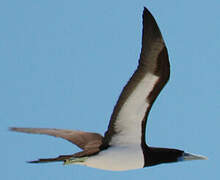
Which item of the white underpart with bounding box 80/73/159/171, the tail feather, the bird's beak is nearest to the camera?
the tail feather

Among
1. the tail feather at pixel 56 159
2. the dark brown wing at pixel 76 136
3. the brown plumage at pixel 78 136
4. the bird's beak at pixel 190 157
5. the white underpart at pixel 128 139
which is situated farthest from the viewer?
the bird's beak at pixel 190 157

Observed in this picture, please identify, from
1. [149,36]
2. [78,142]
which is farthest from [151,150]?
[149,36]

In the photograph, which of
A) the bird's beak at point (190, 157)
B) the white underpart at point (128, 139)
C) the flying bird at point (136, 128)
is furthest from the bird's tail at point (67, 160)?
the bird's beak at point (190, 157)

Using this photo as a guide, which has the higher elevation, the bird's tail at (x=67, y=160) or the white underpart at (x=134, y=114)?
the white underpart at (x=134, y=114)

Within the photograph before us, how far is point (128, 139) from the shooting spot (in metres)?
16.1

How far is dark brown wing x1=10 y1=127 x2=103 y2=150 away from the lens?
16844 millimetres

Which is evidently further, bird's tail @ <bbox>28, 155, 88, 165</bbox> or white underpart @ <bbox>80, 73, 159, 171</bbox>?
white underpart @ <bbox>80, 73, 159, 171</bbox>

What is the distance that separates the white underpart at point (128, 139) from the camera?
15477mm

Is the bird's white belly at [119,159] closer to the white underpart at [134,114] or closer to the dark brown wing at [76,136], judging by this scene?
the white underpart at [134,114]

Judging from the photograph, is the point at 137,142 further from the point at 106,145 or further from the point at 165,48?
the point at 165,48

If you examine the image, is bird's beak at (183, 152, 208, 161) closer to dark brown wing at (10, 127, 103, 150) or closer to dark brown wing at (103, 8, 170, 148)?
dark brown wing at (103, 8, 170, 148)

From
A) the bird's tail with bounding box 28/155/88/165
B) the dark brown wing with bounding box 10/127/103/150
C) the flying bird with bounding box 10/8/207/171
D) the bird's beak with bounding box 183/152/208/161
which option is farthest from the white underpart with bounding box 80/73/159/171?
the bird's beak with bounding box 183/152/208/161

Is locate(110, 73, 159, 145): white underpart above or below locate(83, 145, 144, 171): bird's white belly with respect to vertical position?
above

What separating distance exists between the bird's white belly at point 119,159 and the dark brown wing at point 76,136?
0.55 metres
